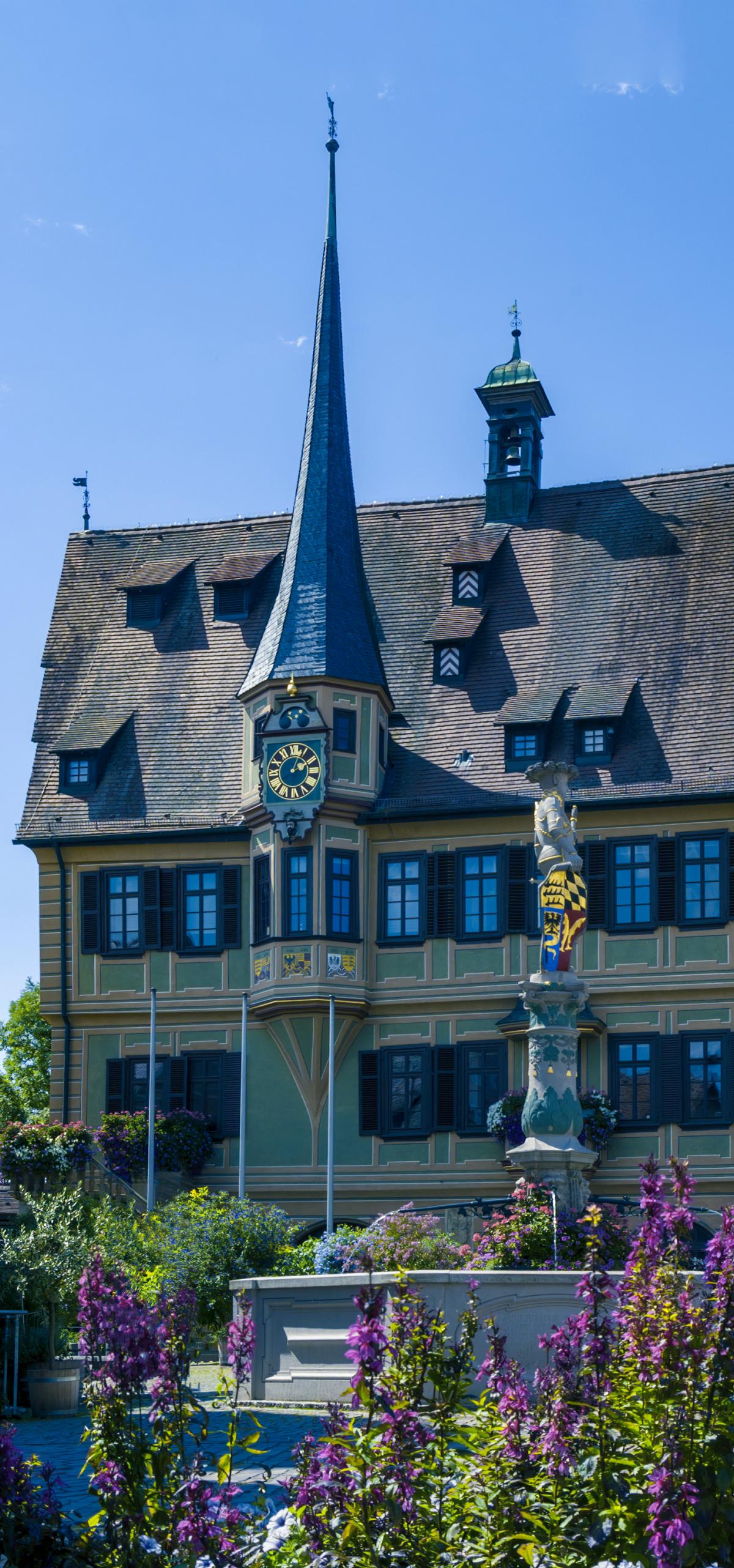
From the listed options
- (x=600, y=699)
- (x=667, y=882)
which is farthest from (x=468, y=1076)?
(x=600, y=699)

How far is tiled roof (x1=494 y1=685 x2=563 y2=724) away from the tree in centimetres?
1695

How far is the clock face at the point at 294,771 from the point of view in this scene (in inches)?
1575

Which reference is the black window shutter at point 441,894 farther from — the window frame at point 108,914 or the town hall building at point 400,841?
the window frame at point 108,914

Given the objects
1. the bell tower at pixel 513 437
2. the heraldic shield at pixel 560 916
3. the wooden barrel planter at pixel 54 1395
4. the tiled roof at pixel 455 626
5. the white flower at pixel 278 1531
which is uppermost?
the bell tower at pixel 513 437

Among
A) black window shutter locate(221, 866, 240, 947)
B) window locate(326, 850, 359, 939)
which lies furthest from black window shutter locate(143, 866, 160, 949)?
window locate(326, 850, 359, 939)

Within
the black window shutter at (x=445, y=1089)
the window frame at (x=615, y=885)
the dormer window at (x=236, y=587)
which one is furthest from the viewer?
the dormer window at (x=236, y=587)

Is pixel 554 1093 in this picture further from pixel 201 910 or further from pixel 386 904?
pixel 201 910

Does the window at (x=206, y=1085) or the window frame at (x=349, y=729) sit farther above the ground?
the window frame at (x=349, y=729)

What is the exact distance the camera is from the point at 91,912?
42.1 metres

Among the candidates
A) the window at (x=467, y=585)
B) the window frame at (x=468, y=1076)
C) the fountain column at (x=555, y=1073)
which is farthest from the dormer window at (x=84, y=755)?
the fountain column at (x=555, y=1073)

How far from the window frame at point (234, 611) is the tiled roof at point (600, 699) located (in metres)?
7.41

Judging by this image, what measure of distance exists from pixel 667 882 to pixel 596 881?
121cm

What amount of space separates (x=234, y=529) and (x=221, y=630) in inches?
112

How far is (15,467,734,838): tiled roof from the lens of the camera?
40250 millimetres
